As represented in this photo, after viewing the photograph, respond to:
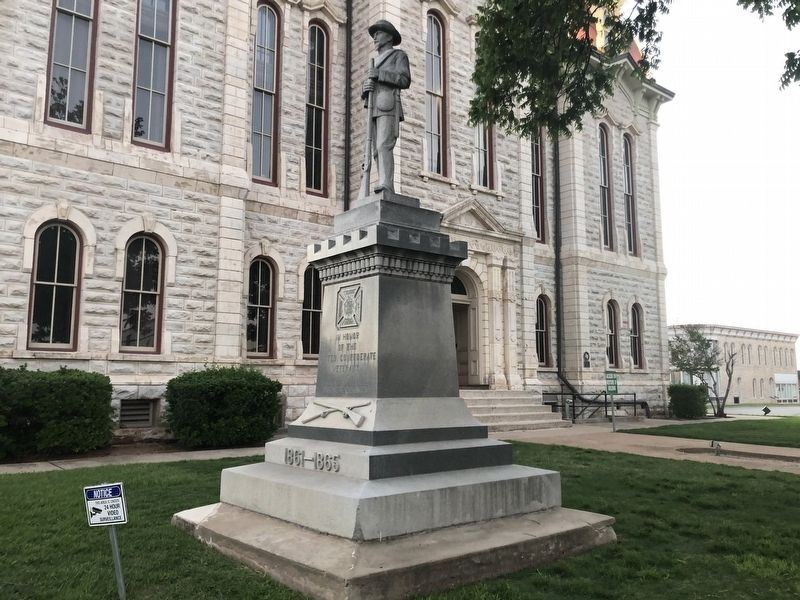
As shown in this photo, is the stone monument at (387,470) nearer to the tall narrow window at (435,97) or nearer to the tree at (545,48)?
the tree at (545,48)

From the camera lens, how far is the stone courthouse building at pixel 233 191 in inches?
528

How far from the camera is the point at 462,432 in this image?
244 inches

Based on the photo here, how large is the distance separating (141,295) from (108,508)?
11.0 m

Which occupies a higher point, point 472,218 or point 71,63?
point 71,63

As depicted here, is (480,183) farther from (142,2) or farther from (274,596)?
(274,596)

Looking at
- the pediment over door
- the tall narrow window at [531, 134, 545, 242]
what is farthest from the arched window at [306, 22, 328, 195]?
the tall narrow window at [531, 134, 545, 242]

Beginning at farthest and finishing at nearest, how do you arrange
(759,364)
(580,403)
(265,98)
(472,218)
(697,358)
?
(759,364)
(697,358)
(580,403)
(472,218)
(265,98)

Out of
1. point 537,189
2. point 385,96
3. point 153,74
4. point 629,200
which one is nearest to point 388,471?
point 385,96

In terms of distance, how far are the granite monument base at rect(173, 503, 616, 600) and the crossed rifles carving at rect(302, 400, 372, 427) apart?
101 cm

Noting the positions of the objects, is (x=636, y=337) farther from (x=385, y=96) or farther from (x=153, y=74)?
(x=385, y=96)

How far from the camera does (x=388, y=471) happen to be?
17.5 feet

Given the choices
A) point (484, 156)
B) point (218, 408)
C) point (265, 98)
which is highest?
point (265, 98)

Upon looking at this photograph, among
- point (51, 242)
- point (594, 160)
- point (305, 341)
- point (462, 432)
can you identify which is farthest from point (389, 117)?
point (594, 160)

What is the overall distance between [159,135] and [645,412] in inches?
812
